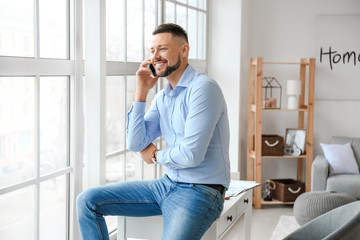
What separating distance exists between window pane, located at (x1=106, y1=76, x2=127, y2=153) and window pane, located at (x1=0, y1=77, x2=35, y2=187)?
2.63 feet

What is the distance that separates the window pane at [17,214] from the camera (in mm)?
2361

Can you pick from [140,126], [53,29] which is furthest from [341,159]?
[53,29]

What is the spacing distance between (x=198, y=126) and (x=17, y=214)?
3.06ft

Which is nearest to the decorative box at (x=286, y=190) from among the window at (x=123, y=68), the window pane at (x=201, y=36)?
the window pane at (x=201, y=36)

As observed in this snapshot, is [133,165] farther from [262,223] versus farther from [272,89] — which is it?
[272,89]

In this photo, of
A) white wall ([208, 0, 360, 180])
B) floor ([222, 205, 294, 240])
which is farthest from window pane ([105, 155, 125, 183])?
white wall ([208, 0, 360, 180])

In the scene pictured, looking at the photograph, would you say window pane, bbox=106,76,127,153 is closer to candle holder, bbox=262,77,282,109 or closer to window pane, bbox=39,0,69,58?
window pane, bbox=39,0,69,58

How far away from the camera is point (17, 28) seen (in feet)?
7.89

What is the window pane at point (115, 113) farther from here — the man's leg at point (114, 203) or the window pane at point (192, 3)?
the window pane at point (192, 3)

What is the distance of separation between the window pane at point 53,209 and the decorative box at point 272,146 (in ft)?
10.2

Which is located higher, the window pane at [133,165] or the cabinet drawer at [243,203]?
the window pane at [133,165]

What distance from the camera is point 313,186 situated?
5.39 meters

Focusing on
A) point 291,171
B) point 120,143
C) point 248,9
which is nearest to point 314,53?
point 248,9

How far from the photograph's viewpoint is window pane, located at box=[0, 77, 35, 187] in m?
2.32
